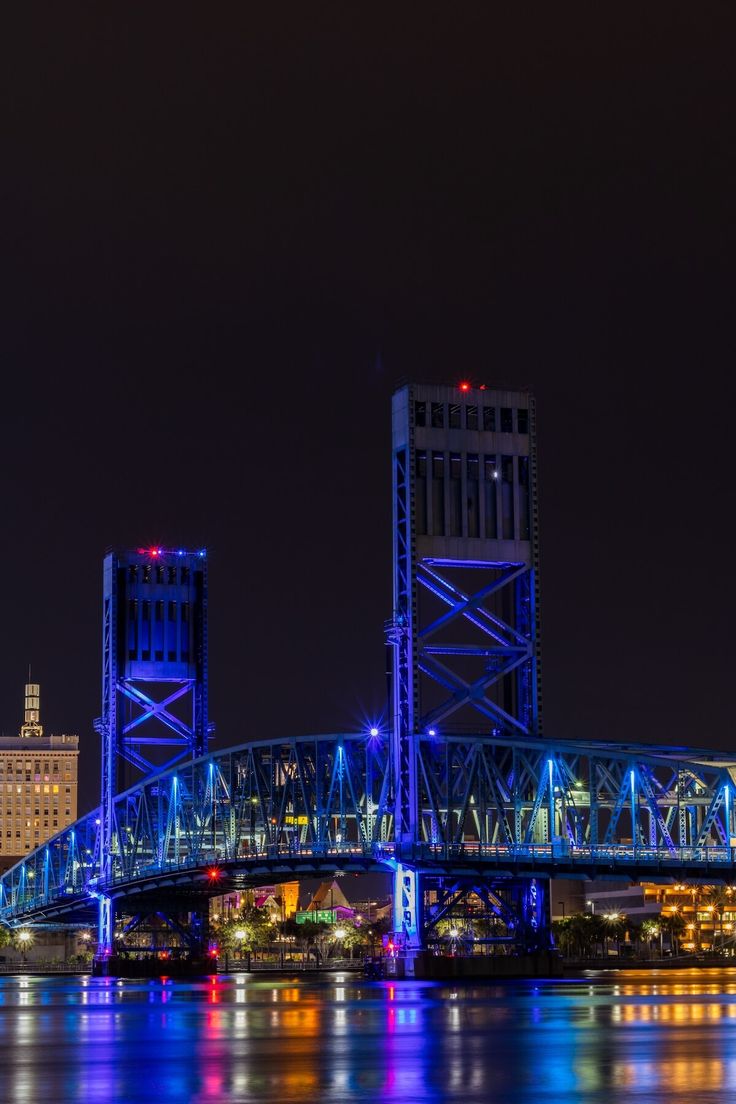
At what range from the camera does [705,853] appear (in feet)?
286

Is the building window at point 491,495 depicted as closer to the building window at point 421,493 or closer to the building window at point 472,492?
the building window at point 472,492

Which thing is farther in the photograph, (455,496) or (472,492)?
(472,492)

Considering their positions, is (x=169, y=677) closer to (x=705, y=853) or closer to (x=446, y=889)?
(x=446, y=889)

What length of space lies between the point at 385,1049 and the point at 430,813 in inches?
2170

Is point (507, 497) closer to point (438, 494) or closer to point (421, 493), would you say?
point (438, 494)

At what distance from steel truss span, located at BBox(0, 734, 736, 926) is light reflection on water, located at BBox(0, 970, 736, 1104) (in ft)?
24.9

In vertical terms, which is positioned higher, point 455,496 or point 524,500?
point 524,500

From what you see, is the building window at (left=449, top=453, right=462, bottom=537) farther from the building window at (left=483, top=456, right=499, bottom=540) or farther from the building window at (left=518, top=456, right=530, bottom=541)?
the building window at (left=518, top=456, right=530, bottom=541)

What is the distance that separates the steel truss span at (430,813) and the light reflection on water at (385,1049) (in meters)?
7.60

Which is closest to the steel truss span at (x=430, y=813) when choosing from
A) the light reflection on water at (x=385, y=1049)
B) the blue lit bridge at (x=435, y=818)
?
the blue lit bridge at (x=435, y=818)

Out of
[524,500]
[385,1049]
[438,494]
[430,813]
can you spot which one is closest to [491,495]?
[524,500]

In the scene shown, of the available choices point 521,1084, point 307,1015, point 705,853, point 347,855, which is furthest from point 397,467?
point 521,1084

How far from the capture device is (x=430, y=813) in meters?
105

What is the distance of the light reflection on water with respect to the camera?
3819 centimetres
